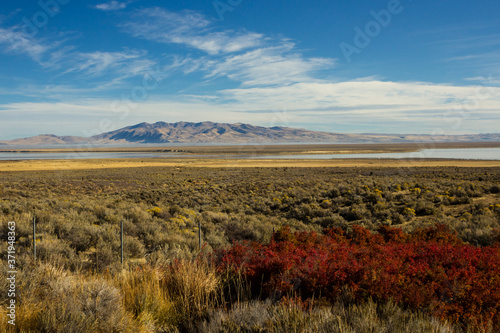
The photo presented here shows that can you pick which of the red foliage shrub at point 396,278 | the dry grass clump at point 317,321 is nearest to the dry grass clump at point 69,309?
the dry grass clump at point 317,321

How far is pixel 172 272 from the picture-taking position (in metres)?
5.38

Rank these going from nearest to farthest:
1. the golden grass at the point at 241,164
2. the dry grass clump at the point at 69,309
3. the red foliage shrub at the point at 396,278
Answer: the dry grass clump at the point at 69,309 < the red foliage shrub at the point at 396,278 < the golden grass at the point at 241,164

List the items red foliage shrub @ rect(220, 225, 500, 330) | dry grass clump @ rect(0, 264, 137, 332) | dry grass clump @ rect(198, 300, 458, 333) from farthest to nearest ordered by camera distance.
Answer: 1. red foliage shrub @ rect(220, 225, 500, 330)
2. dry grass clump @ rect(0, 264, 137, 332)
3. dry grass clump @ rect(198, 300, 458, 333)

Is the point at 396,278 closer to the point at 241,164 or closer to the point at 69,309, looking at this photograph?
the point at 69,309

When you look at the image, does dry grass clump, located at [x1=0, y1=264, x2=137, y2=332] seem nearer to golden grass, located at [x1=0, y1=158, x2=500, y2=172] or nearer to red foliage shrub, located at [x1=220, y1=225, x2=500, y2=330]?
red foliage shrub, located at [x1=220, y1=225, x2=500, y2=330]

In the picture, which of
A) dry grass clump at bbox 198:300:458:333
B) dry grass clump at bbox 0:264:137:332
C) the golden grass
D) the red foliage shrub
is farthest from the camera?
the golden grass

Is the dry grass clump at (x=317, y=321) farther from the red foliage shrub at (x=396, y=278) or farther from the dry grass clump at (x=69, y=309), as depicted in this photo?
the dry grass clump at (x=69, y=309)

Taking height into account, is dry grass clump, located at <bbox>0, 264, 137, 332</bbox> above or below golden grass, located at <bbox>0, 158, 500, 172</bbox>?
above

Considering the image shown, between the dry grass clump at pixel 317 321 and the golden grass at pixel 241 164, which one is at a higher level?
the dry grass clump at pixel 317 321

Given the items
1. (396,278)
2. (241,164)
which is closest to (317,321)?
(396,278)

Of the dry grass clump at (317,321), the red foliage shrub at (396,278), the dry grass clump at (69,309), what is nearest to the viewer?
the dry grass clump at (317,321)

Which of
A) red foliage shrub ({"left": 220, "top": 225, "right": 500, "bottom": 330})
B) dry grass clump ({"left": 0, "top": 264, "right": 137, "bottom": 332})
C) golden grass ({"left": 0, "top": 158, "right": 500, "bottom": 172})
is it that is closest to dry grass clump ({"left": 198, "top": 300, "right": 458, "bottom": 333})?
red foliage shrub ({"left": 220, "top": 225, "right": 500, "bottom": 330})

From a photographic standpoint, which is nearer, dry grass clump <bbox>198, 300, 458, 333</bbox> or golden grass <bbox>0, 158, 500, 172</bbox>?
dry grass clump <bbox>198, 300, 458, 333</bbox>

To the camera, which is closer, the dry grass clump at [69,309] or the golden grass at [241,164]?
the dry grass clump at [69,309]
